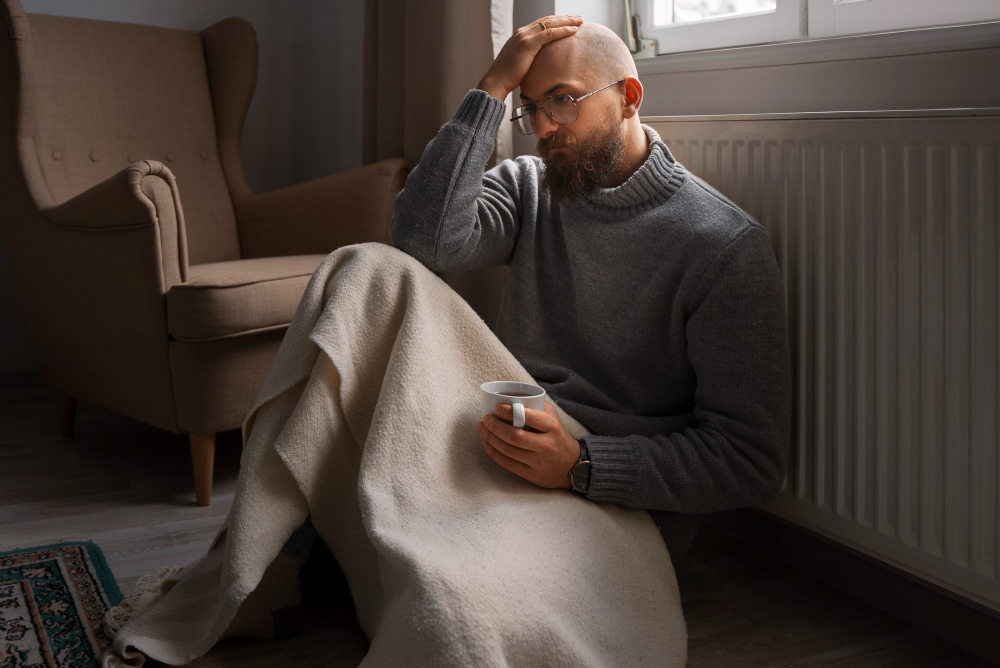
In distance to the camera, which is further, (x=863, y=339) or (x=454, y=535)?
(x=863, y=339)

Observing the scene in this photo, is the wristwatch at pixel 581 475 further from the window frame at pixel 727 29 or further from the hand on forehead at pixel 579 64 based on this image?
the window frame at pixel 727 29

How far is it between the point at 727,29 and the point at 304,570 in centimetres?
123

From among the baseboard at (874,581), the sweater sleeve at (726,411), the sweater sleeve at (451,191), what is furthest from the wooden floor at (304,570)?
the sweater sleeve at (451,191)

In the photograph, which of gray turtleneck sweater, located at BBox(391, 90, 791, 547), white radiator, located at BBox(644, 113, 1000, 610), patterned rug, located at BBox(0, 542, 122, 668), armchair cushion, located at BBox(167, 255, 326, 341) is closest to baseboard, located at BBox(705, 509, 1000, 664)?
white radiator, located at BBox(644, 113, 1000, 610)

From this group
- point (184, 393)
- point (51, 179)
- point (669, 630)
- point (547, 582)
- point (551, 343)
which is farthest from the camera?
point (51, 179)

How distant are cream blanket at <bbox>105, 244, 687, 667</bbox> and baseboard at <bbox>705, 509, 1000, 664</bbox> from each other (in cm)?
40

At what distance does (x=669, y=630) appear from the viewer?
112 cm

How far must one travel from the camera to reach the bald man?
119cm

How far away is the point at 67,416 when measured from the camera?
220 cm

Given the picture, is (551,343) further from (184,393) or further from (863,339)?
(184,393)

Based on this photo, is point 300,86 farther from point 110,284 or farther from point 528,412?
point 528,412

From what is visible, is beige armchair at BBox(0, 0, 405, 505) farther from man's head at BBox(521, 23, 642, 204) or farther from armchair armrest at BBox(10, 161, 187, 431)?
Answer: man's head at BBox(521, 23, 642, 204)

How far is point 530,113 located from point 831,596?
0.88 meters

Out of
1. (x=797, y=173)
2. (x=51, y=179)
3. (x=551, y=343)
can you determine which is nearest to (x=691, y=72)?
(x=797, y=173)
